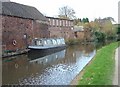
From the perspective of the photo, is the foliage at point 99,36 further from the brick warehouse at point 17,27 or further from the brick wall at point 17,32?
the brick wall at point 17,32

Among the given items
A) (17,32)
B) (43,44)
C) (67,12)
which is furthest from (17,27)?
(67,12)

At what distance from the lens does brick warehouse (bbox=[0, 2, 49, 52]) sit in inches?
1126

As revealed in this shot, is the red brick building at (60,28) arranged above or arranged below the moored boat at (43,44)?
above

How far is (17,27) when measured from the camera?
31172mm

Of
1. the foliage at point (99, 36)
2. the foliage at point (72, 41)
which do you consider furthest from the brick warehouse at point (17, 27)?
the foliage at point (99, 36)

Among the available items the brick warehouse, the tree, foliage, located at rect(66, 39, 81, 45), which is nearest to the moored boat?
the brick warehouse

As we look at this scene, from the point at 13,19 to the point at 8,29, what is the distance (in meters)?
1.85

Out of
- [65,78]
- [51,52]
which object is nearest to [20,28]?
[51,52]

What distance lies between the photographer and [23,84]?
13.3 m

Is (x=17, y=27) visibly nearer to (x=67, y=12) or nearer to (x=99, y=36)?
(x=99, y=36)

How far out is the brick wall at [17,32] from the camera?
28450 millimetres

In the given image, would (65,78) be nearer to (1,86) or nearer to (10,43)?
(1,86)

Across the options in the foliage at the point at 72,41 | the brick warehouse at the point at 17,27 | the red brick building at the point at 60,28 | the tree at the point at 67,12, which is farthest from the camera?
the tree at the point at 67,12

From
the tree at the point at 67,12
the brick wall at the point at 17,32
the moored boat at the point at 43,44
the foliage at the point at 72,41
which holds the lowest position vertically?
the foliage at the point at 72,41
